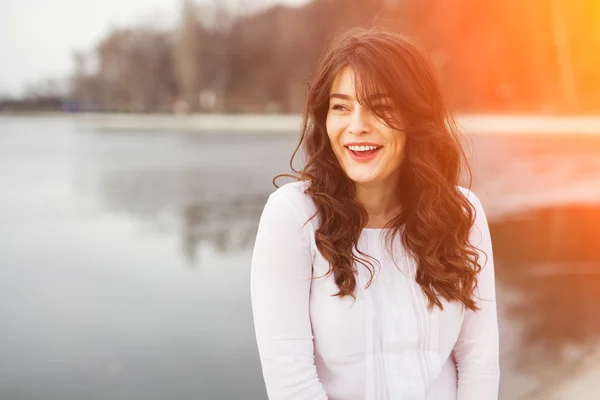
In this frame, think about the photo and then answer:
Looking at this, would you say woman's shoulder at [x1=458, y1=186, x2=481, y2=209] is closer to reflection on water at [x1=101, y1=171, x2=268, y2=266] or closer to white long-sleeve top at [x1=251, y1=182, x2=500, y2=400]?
white long-sleeve top at [x1=251, y1=182, x2=500, y2=400]

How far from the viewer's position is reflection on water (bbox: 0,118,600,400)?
12.2ft

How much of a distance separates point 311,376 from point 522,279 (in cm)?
421

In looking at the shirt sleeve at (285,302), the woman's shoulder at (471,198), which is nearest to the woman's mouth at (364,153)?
the shirt sleeve at (285,302)

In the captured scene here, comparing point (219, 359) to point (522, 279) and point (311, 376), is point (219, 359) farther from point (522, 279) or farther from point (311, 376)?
point (522, 279)

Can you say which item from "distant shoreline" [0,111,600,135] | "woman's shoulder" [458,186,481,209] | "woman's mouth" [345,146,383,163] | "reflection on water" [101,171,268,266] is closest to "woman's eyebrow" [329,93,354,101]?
"woman's mouth" [345,146,383,163]

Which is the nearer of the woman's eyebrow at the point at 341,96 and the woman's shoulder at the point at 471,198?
the woman's eyebrow at the point at 341,96

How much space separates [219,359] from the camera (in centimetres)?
389

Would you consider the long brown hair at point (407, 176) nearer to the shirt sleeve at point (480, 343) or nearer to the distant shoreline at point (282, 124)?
the shirt sleeve at point (480, 343)

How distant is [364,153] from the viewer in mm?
1776

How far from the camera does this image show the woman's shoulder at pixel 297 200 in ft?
5.60

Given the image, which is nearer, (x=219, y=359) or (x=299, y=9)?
(x=219, y=359)

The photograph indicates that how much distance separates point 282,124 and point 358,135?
33529mm

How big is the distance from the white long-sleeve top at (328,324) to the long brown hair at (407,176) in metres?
0.04

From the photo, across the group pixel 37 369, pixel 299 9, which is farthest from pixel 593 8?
pixel 37 369
